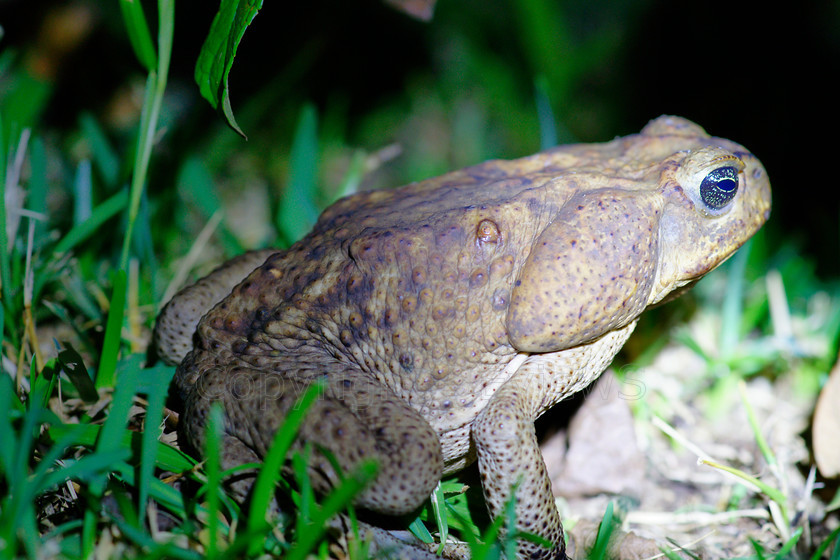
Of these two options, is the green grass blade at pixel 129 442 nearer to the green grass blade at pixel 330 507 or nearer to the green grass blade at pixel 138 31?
the green grass blade at pixel 330 507

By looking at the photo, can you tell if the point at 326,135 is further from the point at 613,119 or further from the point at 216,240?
the point at 613,119

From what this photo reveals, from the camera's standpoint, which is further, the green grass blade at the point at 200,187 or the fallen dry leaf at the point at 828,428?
the green grass blade at the point at 200,187

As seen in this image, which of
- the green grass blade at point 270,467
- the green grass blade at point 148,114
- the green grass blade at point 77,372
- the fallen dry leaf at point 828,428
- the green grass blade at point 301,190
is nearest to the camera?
the green grass blade at point 270,467

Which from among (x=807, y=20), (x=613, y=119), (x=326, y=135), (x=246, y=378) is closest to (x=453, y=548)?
(x=246, y=378)

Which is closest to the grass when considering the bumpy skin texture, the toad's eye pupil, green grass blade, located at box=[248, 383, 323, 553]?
green grass blade, located at box=[248, 383, 323, 553]

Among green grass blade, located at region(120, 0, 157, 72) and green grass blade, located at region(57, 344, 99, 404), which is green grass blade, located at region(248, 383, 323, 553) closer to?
green grass blade, located at region(57, 344, 99, 404)

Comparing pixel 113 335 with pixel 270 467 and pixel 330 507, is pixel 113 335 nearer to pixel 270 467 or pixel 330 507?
pixel 270 467

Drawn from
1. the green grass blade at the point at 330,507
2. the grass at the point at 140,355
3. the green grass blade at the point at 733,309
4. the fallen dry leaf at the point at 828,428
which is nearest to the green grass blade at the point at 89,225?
the grass at the point at 140,355
